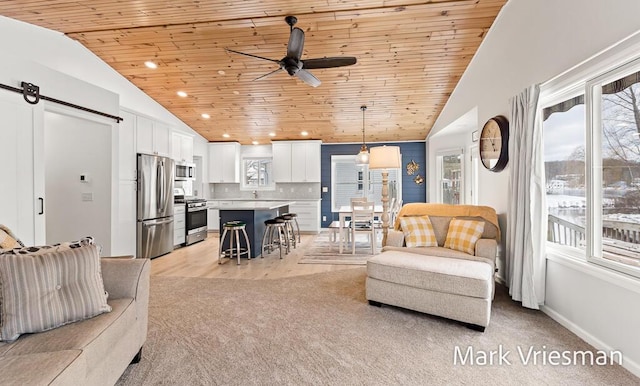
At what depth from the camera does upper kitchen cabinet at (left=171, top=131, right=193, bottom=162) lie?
19.4 feet

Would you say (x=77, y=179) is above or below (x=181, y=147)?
below

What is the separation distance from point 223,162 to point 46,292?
6541mm

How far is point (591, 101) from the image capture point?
2.31m

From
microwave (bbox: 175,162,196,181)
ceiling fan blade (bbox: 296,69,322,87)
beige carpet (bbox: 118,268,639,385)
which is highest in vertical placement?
ceiling fan blade (bbox: 296,69,322,87)

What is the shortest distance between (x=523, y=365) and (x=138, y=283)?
2.52 m

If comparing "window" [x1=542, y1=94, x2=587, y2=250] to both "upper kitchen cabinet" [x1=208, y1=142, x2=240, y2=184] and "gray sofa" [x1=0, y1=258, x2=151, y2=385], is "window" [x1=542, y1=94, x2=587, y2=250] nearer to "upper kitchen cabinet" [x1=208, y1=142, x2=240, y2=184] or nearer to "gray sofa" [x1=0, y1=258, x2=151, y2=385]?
"gray sofa" [x1=0, y1=258, x2=151, y2=385]

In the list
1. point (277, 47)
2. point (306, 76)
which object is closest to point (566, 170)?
point (306, 76)

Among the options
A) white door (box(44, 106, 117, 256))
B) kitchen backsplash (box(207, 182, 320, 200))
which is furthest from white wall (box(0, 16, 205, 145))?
kitchen backsplash (box(207, 182, 320, 200))

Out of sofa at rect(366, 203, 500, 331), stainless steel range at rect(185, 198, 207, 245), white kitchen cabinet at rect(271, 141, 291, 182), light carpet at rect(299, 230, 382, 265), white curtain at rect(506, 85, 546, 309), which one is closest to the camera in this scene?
sofa at rect(366, 203, 500, 331)

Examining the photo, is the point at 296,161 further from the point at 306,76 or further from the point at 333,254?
the point at 306,76

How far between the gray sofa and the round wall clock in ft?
11.9

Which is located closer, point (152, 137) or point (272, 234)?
point (152, 137)

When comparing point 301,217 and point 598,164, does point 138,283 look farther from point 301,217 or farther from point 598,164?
point 301,217

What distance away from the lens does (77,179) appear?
4.16 metres
